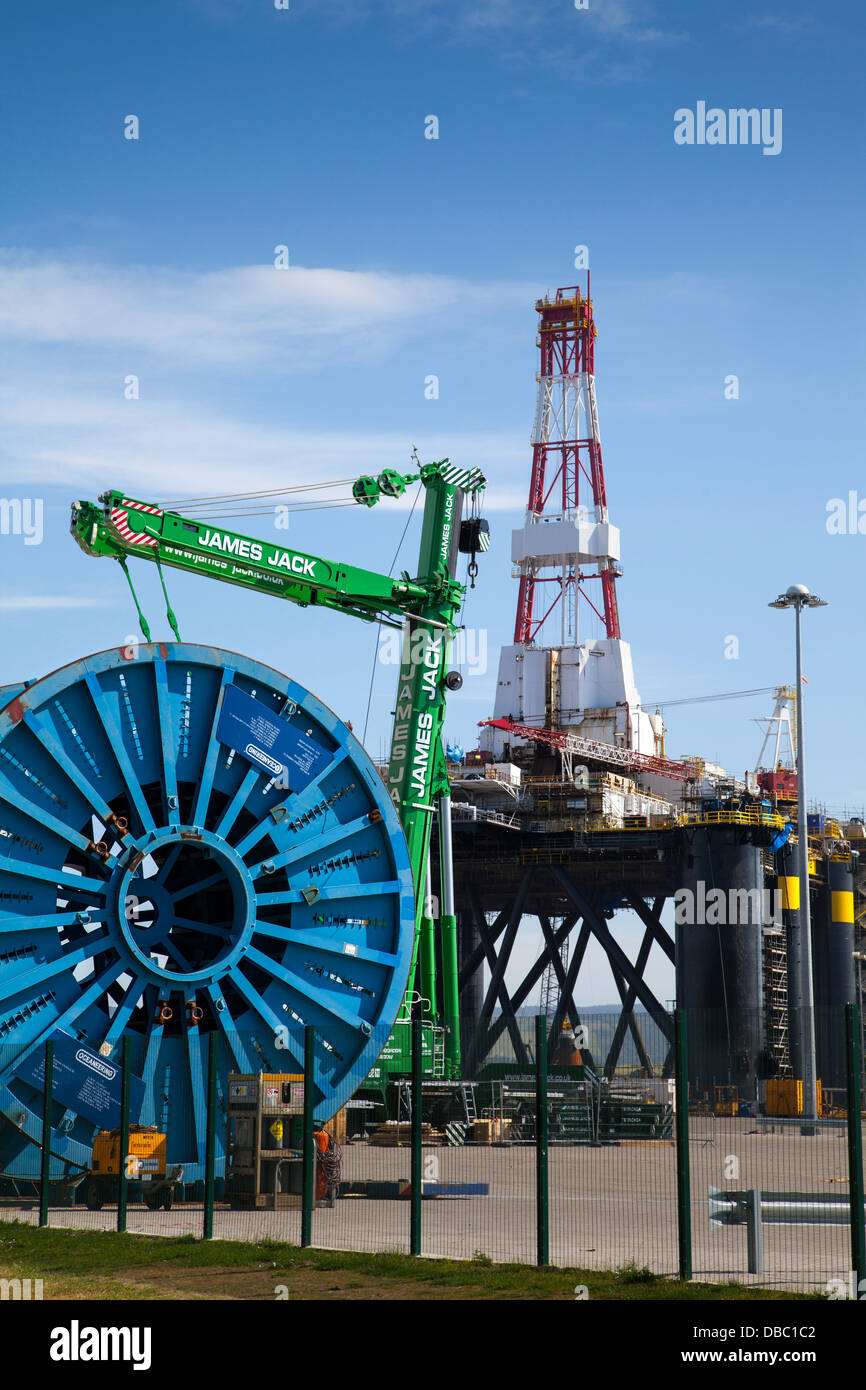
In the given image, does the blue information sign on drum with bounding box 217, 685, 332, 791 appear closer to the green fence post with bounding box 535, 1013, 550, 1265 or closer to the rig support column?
the green fence post with bounding box 535, 1013, 550, 1265

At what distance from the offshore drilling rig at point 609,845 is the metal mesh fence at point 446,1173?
2416 cm

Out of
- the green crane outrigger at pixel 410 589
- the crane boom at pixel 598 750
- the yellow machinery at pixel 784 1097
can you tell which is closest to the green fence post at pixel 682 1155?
the green crane outrigger at pixel 410 589

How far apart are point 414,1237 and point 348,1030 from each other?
45.2 feet

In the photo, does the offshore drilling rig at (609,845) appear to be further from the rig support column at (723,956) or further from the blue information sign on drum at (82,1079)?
the blue information sign on drum at (82,1079)

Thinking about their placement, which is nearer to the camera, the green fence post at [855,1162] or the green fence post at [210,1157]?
the green fence post at [855,1162]

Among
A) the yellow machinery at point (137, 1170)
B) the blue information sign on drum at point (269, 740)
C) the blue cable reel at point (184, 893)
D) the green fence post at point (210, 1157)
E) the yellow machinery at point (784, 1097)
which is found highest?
the blue information sign on drum at point (269, 740)

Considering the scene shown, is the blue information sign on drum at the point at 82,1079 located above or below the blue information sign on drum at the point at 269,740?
below

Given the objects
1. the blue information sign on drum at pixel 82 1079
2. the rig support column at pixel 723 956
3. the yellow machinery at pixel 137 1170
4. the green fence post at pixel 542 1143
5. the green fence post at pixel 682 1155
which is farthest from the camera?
the rig support column at pixel 723 956

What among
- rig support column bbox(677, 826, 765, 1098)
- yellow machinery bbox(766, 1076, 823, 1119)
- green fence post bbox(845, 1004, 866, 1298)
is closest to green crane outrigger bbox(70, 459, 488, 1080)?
yellow machinery bbox(766, 1076, 823, 1119)

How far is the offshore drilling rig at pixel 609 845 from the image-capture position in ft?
208

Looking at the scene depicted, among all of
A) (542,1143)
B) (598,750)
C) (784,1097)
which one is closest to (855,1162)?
(542,1143)

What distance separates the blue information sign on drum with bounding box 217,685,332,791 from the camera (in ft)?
98.7

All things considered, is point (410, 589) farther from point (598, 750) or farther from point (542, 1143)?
point (598, 750)
